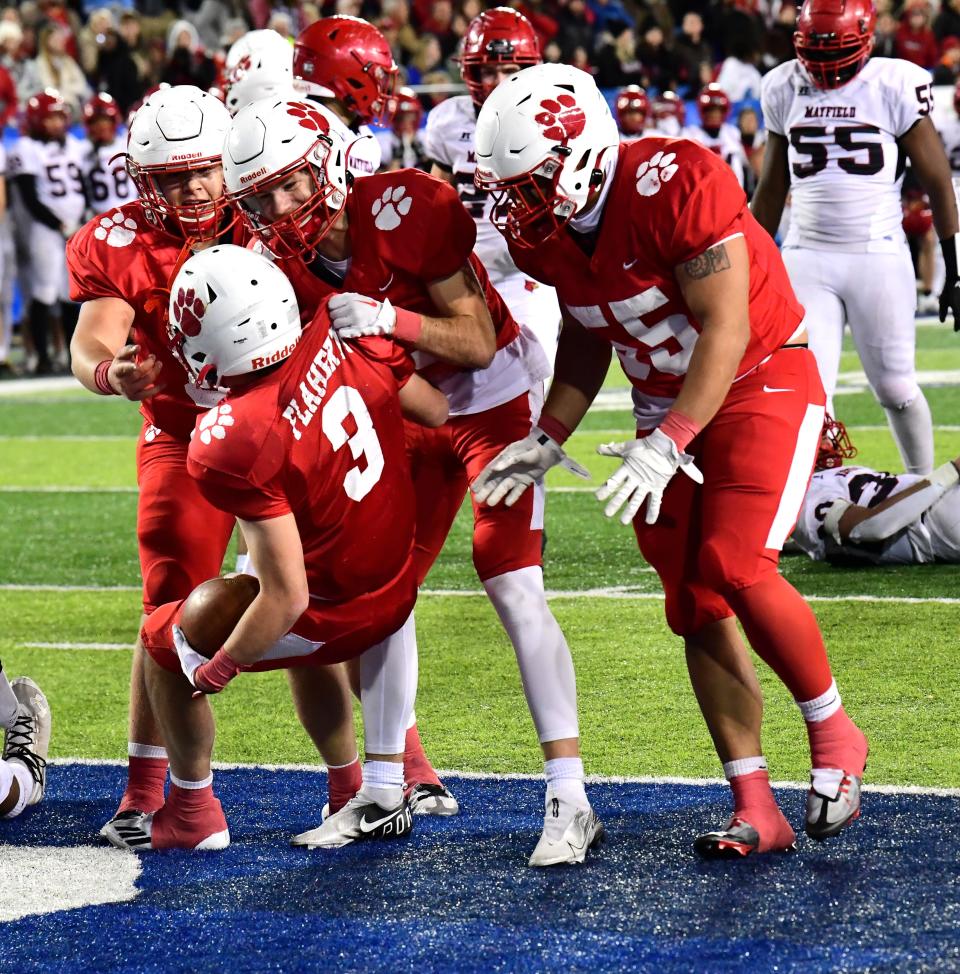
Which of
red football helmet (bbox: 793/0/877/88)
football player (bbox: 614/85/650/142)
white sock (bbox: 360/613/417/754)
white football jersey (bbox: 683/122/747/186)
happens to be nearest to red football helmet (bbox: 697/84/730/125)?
white football jersey (bbox: 683/122/747/186)

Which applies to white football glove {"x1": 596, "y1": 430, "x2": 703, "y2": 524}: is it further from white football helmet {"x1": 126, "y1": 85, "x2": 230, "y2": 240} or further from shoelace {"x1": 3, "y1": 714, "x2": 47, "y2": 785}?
shoelace {"x1": 3, "y1": 714, "x2": 47, "y2": 785}

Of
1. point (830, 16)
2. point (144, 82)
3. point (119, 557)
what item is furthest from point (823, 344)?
point (144, 82)

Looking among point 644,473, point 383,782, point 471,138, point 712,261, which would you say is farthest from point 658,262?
point 471,138

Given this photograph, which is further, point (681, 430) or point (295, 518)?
point (295, 518)

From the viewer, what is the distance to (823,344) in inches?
254

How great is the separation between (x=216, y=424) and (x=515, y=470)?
64cm

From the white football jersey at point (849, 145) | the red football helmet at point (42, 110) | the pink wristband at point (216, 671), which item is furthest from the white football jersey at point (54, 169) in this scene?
the pink wristband at point (216, 671)

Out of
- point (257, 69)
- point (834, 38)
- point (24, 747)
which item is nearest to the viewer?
point (24, 747)

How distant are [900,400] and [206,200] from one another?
3359 millimetres

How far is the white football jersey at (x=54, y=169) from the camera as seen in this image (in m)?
13.8

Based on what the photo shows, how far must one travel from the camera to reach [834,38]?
6.35 metres

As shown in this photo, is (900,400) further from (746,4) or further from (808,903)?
(746,4)

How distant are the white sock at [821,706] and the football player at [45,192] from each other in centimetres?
1123

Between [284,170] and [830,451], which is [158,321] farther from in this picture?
[830,451]
